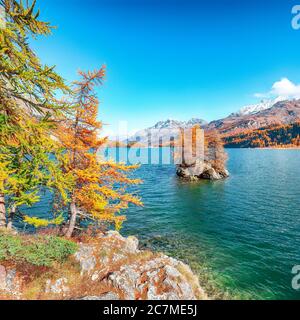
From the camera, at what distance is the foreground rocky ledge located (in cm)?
1011

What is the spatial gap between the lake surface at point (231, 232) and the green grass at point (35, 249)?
10244 mm

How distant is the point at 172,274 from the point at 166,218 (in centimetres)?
1634

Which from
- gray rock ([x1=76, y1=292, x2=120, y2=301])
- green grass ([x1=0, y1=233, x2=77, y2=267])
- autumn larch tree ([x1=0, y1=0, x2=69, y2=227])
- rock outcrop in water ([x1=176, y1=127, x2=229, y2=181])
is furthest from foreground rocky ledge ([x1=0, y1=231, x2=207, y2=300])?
rock outcrop in water ([x1=176, y1=127, x2=229, y2=181])

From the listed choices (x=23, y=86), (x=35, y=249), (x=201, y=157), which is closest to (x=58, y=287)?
(x=35, y=249)

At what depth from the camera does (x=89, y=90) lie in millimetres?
14602

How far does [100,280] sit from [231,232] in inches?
698

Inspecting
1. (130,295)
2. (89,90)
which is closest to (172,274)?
(130,295)

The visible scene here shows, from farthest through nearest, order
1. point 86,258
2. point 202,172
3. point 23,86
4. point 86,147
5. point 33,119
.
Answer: point 202,172 < point 86,147 < point 86,258 < point 33,119 < point 23,86

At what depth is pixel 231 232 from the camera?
23406 mm

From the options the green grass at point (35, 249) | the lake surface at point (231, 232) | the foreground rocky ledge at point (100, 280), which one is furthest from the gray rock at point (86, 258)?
the lake surface at point (231, 232)

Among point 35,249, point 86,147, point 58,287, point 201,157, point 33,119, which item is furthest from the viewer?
point 201,157

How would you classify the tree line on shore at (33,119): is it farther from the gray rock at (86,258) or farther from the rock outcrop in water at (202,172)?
the rock outcrop in water at (202,172)

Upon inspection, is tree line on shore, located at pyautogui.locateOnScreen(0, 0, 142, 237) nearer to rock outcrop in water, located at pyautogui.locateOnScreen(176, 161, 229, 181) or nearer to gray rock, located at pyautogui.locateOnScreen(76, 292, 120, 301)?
gray rock, located at pyautogui.locateOnScreen(76, 292, 120, 301)

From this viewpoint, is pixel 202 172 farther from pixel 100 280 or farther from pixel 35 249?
pixel 35 249
